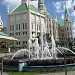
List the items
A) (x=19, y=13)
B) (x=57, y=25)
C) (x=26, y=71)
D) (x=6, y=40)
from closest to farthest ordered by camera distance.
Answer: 1. (x=26, y=71)
2. (x=6, y=40)
3. (x=19, y=13)
4. (x=57, y=25)

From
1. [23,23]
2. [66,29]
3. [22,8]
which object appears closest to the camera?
[66,29]

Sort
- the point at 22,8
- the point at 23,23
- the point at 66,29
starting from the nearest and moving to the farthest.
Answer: the point at 66,29 < the point at 23,23 < the point at 22,8

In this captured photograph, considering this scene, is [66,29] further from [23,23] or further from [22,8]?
[22,8]

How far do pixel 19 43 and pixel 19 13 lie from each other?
7.74 metres

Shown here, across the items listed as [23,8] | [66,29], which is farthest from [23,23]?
[66,29]

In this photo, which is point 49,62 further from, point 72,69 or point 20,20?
point 20,20

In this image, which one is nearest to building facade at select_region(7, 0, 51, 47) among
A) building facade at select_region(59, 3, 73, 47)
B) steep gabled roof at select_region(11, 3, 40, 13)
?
steep gabled roof at select_region(11, 3, 40, 13)

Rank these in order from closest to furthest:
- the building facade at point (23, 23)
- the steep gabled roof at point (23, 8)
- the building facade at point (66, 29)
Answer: the building facade at point (66, 29) → the building facade at point (23, 23) → the steep gabled roof at point (23, 8)

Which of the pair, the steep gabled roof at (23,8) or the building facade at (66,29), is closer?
the building facade at (66,29)

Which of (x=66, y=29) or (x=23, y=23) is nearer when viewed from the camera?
(x=66, y=29)

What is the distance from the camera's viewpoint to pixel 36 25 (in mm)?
55531

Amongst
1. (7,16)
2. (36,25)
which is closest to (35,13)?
(36,25)

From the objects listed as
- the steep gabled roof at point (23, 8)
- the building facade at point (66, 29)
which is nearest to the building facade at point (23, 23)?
the steep gabled roof at point (23, 8)

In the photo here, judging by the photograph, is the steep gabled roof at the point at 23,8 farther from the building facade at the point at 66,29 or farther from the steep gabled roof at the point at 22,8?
the building facade at the point at 66,29
